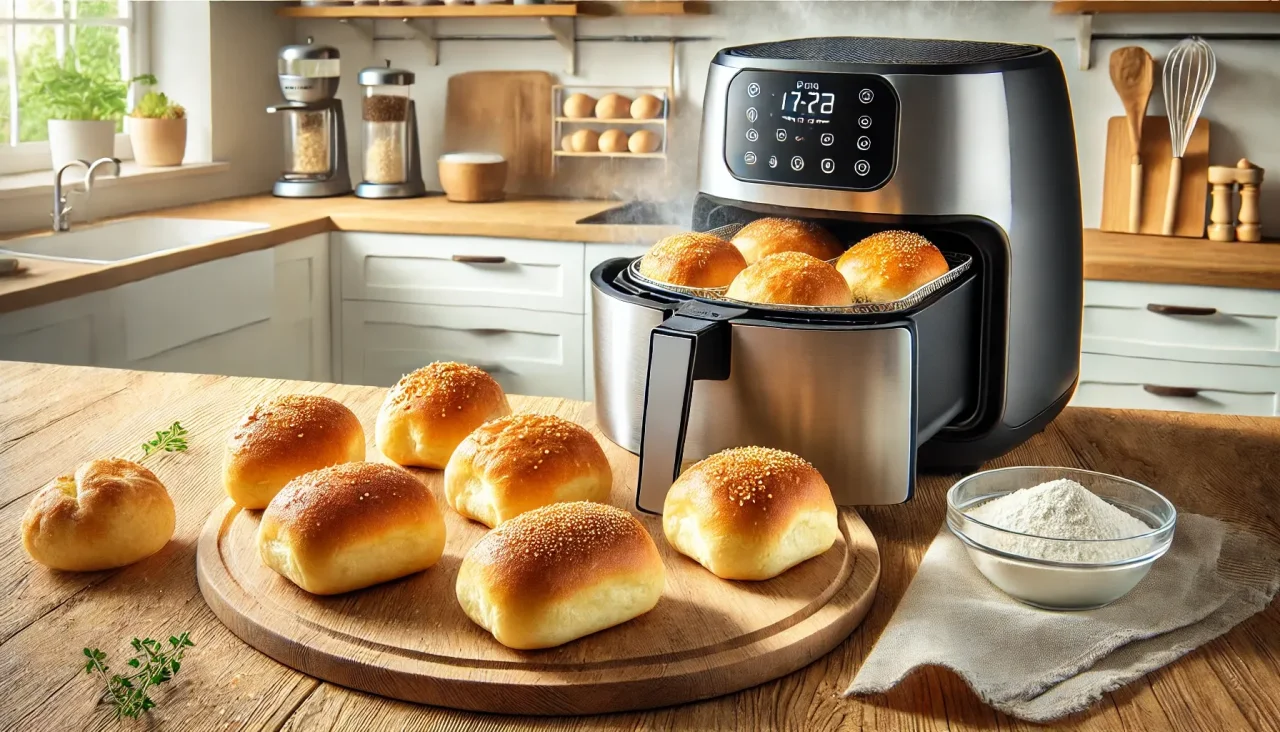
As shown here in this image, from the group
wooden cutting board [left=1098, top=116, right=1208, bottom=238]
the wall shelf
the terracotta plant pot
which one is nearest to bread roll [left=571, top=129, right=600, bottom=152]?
the wall shelf

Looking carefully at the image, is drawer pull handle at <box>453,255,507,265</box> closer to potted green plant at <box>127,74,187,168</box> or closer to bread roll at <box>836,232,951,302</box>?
potted green plant at <box>127,74,187,168</box>

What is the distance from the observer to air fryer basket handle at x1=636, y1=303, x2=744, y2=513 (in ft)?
2.52

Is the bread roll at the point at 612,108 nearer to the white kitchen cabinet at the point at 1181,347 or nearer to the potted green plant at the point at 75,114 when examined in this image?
the potted green plant at the point at 75,114

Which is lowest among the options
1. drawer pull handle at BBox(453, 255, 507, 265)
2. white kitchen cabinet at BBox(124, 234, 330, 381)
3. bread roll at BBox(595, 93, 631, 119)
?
white kitchen cabinet at BBox(124, 234, 330, 381)

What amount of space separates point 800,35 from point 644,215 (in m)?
0.62

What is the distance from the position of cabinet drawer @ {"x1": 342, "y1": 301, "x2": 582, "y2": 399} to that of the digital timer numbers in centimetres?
169

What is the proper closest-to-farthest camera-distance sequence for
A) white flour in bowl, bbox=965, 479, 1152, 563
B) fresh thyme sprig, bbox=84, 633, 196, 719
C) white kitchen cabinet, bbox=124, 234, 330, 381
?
fresh thyme sprig, bbox=84, 633, 196, 719, white flour in bowl, bbox=965, 479, 1152, 563, white kitchen cabinet, bbox=124, 234, 330, 381

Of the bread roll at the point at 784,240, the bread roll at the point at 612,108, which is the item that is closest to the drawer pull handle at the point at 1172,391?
the bread roll at the point at 612,108

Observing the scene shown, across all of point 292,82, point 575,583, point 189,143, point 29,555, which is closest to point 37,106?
point 189,143

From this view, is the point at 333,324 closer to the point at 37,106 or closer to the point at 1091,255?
the point at 37,106

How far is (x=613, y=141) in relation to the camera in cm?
305

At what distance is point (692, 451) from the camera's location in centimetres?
87

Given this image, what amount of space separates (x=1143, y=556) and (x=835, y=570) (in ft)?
0.62

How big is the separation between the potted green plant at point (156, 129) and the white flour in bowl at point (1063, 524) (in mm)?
2627
